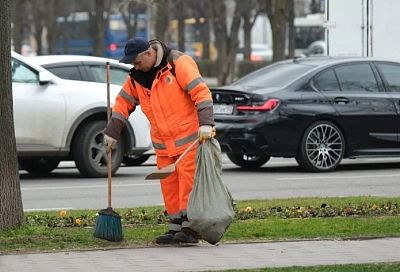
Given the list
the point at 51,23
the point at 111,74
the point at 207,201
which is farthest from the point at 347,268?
the point at 51,23

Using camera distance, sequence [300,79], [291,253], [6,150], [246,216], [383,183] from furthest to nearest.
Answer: [300,79] < [383,183] < [246,216] < [6,150] < [291,253]

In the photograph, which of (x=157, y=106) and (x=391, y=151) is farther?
(x=391, y=151)

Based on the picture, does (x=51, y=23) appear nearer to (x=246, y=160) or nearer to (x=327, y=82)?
(x=246, y=160)

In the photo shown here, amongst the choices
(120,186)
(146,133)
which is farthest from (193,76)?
(146,133)

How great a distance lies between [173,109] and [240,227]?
4.74 feet

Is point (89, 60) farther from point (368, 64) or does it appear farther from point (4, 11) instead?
point (4, 11)

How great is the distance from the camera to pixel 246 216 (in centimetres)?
1044

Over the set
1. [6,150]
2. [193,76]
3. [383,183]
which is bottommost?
[383,183]

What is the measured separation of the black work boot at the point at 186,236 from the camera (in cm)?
894

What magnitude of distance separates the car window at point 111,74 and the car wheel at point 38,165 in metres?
1.40

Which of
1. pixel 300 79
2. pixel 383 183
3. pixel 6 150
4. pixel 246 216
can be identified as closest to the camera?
pixel 6 150

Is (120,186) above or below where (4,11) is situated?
below

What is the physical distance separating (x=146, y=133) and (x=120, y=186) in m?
1.51

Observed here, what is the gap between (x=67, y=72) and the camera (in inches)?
616
